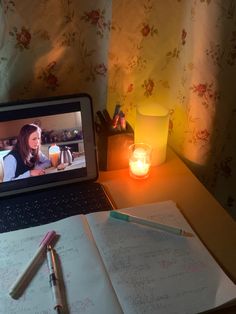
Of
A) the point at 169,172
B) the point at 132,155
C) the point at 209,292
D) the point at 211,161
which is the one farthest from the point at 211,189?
the point at 209,292

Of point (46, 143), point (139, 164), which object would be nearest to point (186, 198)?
point (139, 164)

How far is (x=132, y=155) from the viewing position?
1076mm

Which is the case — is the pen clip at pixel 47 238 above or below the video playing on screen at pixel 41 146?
below

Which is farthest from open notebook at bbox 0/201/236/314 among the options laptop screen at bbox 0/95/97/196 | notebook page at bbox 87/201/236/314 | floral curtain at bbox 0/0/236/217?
floral curtain at bbox 0/0/236/217

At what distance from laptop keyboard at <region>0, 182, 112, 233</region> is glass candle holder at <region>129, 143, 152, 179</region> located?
11 centimetres

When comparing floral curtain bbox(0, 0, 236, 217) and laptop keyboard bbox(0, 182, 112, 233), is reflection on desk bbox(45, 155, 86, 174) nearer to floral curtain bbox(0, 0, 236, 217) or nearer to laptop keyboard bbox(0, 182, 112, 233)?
laptop keyboard bbox(0, 182, 112, 233)

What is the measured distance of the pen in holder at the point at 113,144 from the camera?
3.47ft

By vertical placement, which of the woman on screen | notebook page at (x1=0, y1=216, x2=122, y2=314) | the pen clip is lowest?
notebook page at (x1=0, y1=216, x2=122, y2=314)

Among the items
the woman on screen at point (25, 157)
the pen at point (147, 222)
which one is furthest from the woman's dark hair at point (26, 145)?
the pen at point (147, 222)

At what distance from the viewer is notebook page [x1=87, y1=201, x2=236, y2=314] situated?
0.72 m

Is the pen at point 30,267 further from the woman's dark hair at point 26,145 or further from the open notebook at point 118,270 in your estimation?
the woman's dark hair at point 26,145

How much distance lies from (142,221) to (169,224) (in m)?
0.06

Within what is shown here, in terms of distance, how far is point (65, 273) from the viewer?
0.77 meters

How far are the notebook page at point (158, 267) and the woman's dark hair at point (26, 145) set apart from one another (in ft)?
0.66
